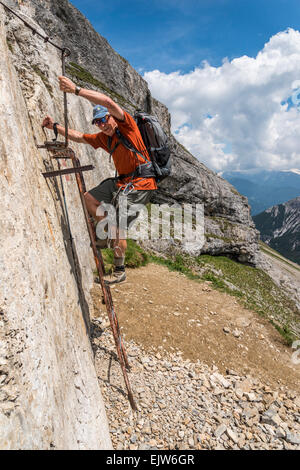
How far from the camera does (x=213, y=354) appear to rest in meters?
6.49

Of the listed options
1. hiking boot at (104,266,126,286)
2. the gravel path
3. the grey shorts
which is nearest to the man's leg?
the grey shorts

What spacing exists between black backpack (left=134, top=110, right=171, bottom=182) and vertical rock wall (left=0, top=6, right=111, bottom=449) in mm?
1914

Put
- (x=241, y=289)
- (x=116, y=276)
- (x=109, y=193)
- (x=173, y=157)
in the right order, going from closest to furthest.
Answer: (x=109, y=193)
(x=116, y=276)
(x=241, y=289)
(x=173, y=157)

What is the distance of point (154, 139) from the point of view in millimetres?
5082

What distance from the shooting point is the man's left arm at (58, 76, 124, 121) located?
11.6ft

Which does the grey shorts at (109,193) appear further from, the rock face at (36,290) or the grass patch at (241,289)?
the grass patch at (241,289)

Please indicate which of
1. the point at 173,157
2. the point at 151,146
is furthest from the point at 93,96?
the point at 173,157

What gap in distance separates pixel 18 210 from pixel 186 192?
3469 centimetres

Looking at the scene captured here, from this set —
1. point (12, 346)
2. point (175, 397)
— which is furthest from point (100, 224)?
point (175, 397)

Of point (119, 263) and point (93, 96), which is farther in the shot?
point (119, 263)

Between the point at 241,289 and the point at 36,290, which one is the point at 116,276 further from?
the point at 241,289

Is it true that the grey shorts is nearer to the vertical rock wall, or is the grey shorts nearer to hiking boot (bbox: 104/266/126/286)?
the vertical rock wall

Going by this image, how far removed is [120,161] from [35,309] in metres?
3.43

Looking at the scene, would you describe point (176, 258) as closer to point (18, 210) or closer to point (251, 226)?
point (18, 210)
